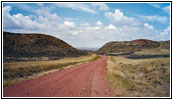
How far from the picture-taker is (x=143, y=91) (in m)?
9.68

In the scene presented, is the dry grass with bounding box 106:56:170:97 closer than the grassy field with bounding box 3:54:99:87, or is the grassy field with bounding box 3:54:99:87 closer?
the dry grass with bounding box 106:56:170:97

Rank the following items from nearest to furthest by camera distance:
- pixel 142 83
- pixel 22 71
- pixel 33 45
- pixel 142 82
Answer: pixel 142 83
pixel 142 82
pixel 22 71
pixel 33 45

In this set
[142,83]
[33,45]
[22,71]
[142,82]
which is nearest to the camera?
[142,83]

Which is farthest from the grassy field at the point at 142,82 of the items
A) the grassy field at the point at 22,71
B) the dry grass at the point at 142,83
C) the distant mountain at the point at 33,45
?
the distant mountain at the point at 33,45

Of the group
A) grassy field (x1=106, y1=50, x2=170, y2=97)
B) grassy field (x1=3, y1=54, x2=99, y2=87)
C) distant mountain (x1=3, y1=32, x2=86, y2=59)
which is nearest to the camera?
grassy field (x1=106, y1=50, x2=170, y2=97)

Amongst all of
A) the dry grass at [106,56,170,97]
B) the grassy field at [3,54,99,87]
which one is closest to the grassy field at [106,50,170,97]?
the dry grass at [106,56,170,97]

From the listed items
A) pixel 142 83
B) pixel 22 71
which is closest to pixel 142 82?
pixel 142 83

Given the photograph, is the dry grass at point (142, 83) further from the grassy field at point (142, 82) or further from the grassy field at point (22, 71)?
the grassy field at point (22, 71)

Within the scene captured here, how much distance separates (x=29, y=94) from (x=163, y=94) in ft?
25.8

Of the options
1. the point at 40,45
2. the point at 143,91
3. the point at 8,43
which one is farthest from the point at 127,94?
the point at 40,45

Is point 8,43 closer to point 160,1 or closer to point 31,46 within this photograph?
point 31,46

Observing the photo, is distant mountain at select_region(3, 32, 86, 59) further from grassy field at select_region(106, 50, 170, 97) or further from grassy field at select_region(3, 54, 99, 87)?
grassy field at select_region(106, 50, 170, 97)

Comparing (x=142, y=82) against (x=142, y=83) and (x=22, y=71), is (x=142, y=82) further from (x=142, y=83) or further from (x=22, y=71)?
(x=22, y=71)

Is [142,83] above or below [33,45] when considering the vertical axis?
below
